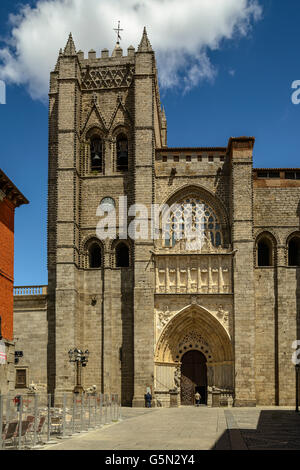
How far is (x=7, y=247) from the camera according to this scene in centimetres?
2077

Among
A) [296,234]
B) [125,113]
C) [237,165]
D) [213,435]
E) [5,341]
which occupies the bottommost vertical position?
[213,435]

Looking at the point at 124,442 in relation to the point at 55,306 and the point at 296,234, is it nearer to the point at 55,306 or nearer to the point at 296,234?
the point at 55,306

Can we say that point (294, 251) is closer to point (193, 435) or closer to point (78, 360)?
point (78, 360)

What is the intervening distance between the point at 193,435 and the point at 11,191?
9561 millimetres

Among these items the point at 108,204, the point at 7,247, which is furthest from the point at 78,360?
the point at 108,204

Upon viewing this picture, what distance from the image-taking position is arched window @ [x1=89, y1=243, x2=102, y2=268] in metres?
31.4

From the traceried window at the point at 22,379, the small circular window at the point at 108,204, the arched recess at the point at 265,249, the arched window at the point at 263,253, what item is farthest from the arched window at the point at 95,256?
the arched window at the point at 263,253

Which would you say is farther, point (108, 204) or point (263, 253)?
point (263, 253)

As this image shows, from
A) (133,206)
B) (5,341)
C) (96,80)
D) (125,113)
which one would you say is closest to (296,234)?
(133,206)

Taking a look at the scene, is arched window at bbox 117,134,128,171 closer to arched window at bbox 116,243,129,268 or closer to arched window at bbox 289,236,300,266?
arched window at bbox 116,243,129,268

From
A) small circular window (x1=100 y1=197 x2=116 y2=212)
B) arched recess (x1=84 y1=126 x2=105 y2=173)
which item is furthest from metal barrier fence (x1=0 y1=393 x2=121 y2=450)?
arched recess (x1=84 y1=126 x2=105 y2=173)

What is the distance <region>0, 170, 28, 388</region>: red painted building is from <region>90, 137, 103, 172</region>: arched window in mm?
10856

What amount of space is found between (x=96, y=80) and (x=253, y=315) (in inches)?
519

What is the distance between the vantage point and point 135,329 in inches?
1146
